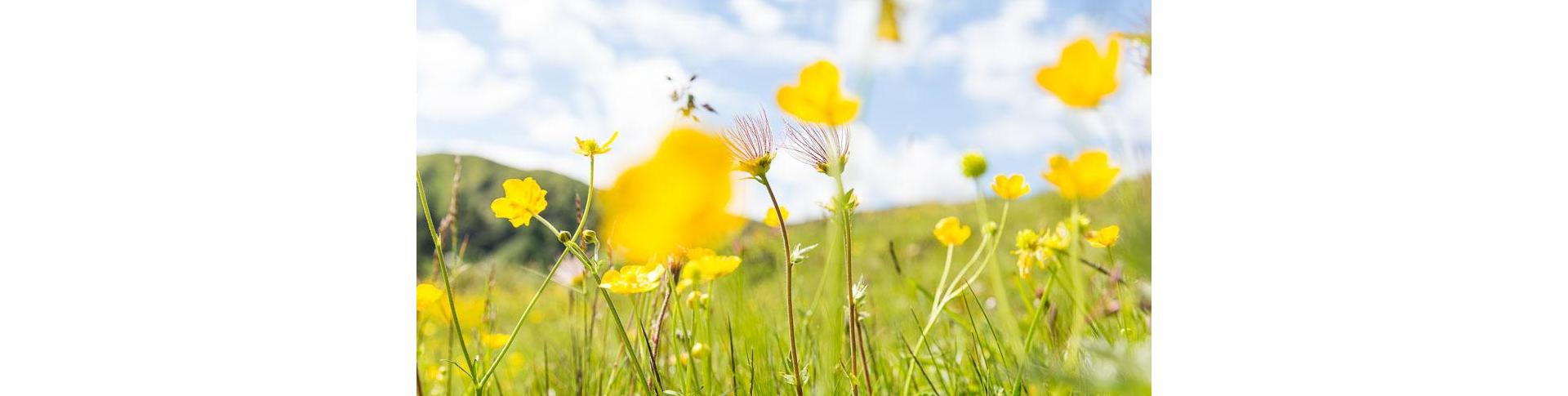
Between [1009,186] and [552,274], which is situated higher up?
[1009,186]

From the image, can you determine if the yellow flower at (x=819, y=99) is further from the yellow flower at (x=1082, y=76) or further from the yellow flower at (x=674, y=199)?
the yellow flower at (x=1082, y=76)

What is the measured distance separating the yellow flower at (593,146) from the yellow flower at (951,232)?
0.42 metres

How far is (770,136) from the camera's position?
1.28 meters

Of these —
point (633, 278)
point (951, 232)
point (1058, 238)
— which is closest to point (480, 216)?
point (633, 278)

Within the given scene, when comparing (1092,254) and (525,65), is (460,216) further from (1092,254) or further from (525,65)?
(1092,254)

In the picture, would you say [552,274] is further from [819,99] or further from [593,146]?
[819,99]

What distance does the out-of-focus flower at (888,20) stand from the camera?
1.25 m

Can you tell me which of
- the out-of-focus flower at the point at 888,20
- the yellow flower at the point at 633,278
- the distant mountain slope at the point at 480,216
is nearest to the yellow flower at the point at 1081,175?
the out-of-focus flower at the point at 888,20

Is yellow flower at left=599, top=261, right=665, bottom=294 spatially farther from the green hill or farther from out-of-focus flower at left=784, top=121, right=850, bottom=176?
out-of-focus flower at left=784, top=121, right=850, bottom=176

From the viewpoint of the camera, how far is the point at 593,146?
1.40 m

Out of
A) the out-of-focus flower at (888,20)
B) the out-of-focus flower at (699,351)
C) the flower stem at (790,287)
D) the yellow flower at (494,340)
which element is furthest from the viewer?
the yellow flower at (494,340)

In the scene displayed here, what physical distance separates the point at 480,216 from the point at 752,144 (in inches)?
19.8
